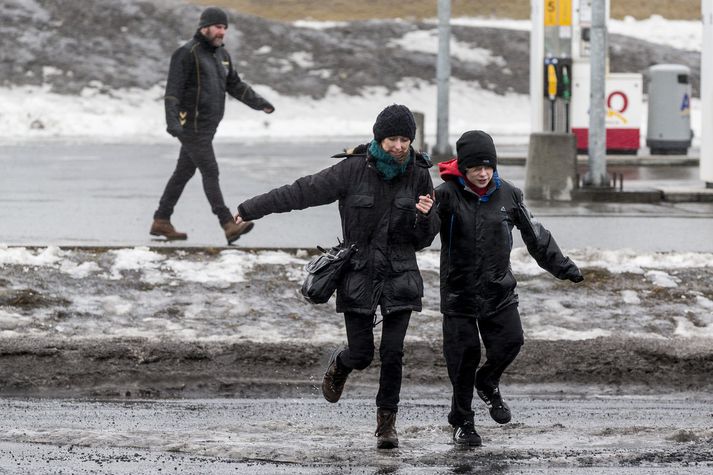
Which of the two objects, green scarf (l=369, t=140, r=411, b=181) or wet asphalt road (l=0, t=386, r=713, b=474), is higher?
green scarf (l=369, t=140, r=411, b=181)

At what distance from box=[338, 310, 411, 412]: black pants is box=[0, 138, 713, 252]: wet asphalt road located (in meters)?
4.85

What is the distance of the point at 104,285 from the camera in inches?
397

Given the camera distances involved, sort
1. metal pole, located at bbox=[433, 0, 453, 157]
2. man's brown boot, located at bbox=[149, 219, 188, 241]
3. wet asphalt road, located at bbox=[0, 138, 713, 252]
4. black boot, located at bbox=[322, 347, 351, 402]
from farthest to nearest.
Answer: metal pole, located at bbox=[433, 0, 453, 157]
wet asphalt road, located at bbox=[0, 138, 713, 252]
man's brown boot, located at bbox=[149, 219, 188, 241]
black boot, located at bbox=[322, 347, 351, 402]

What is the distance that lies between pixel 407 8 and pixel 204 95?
45.7 metres

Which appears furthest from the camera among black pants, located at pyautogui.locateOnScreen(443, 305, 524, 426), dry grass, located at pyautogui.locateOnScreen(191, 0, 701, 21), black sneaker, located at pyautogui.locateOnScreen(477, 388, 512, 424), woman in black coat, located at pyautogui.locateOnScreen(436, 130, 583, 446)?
dry grass, located at pyautogui.locateOnScreen(191, 0, 701, 21)

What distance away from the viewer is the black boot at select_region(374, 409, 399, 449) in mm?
6523

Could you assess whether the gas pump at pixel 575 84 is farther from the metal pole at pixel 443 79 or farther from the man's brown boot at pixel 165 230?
the man's brown boot at pixel 165 230

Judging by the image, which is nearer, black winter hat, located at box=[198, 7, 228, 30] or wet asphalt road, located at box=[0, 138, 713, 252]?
black winter hat, located at box=[198, 7, 228, 30]

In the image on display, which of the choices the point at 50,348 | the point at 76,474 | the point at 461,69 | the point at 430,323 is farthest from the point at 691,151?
the point at 76,474

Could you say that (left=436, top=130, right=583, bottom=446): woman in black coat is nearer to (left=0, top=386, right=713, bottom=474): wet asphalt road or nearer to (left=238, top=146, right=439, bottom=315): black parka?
(left=238, top=146, right=439, bottom=315): black parka

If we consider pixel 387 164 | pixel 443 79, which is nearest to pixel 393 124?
pixel 387 164

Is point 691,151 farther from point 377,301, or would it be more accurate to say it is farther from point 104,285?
point 377,301

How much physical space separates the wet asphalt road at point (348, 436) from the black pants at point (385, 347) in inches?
8.7

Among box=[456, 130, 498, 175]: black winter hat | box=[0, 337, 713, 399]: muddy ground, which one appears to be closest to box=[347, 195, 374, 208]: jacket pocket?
box=[456, 130, 498, 175]: black winter hat
